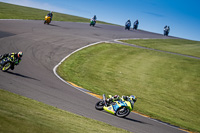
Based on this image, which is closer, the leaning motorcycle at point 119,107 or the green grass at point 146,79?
the leaning motorcycle at point 119,107

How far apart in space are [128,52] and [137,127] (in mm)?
19822

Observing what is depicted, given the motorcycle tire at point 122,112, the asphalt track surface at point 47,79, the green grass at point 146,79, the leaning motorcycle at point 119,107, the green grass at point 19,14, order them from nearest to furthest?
the asphalt track surface at point 47,79 < the leaning motorcycle at point 119,107 < the motorcycle tire at point 122,112 < the green grass at point 146,79 < the green grass at point 19,14

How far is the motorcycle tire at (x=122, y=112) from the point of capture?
11.8 metres

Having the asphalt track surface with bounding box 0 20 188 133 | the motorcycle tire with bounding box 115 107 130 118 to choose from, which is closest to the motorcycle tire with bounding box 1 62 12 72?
the asphalt track surface with bounding box 0 20 188 133

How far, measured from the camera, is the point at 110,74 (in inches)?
837

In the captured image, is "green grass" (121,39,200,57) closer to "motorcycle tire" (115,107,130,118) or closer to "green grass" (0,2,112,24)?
"green grass" (0,2,112,24)

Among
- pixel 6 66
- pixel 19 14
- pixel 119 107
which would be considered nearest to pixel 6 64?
pixel 6 66

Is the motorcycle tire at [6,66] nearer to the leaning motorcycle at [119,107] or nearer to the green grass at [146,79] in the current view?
the green grass at [146,79]

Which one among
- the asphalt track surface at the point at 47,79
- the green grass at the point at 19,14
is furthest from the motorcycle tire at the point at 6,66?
the green grass at the point at 19,14

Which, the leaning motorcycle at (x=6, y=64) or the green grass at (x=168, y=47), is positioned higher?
the green grass at (x=168, y=47)

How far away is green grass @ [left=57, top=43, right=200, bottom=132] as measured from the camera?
16.2 m

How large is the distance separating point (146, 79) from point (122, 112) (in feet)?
32.2

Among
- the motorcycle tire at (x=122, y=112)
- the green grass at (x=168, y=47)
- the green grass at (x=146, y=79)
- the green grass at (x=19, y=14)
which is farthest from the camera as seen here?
the green grass at (x=19, y=14)

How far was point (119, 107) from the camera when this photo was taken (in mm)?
11602
